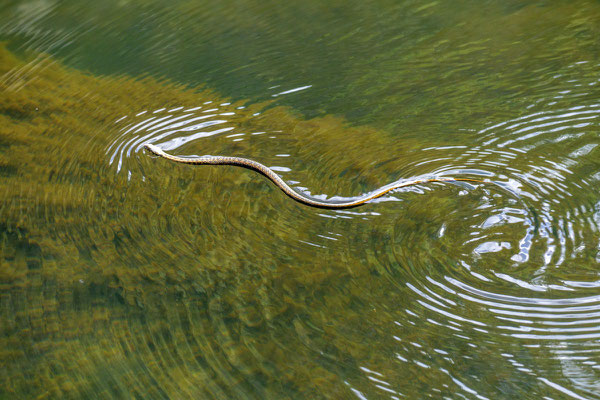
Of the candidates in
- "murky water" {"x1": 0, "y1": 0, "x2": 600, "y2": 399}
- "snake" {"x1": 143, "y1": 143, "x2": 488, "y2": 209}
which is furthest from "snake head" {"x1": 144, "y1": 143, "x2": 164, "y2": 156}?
"murky water" {"x1": 0, "y1": 0, "x2": 600, "y2": 399}

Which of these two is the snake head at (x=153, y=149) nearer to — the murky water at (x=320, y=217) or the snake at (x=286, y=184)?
the snake at (x=286, y=184)

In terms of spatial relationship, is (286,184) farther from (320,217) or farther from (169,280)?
(169,280)

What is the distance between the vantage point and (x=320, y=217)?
385 centimetres

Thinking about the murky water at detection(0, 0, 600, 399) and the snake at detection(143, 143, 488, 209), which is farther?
the snake at detection(143, 143, 488, 209)

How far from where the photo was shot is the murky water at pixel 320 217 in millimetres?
2887

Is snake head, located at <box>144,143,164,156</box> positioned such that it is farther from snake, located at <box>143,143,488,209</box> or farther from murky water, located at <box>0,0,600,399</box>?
murky water, located at <box>0,0,600,399</box>

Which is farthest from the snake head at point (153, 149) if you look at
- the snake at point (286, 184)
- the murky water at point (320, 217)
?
the murky water at point (320, 217)

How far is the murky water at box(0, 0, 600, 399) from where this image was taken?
9.47 feet

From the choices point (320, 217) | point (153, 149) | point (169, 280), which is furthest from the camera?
point (153, 149)

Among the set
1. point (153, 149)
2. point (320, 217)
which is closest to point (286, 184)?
point (320, 217)

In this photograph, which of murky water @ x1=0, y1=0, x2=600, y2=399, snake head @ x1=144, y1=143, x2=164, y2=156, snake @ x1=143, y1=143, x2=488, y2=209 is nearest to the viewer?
murky water @ x1=0, y1=0, x2=600, y2=399

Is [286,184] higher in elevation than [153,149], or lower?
lower

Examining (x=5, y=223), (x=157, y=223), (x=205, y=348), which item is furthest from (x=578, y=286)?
(x=5, y=223)

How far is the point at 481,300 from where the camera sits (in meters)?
3.08
